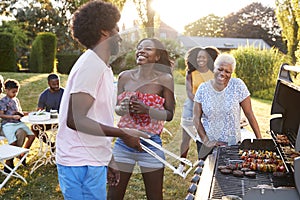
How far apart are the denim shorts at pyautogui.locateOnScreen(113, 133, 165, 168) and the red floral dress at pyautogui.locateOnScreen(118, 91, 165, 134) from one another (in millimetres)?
65

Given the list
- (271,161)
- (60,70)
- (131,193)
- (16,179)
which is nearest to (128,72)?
(271,161)

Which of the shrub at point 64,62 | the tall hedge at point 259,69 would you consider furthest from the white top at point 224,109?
the shrub at point 64,62

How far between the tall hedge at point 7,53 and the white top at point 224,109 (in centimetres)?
1145

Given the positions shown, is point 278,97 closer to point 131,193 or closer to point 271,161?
point 271,161

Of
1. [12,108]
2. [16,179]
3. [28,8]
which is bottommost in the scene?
[16,179]

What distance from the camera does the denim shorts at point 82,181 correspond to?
1.82 m

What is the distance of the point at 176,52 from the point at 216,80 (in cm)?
36

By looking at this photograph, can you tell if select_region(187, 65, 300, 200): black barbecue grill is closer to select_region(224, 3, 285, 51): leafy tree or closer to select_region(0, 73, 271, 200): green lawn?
select_region(0, 73, 271, 200): green lawn

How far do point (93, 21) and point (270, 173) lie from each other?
48.2 inches

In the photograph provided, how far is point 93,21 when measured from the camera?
1.77m

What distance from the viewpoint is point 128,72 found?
8.70 ft

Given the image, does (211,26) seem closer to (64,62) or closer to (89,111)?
(64,62)

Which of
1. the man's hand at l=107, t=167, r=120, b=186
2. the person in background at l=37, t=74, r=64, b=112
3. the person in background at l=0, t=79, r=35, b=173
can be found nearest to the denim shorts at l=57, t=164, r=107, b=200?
the man's hand at l=107, t=167, r=120, b=186

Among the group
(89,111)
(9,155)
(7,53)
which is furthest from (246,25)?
(89,111)
